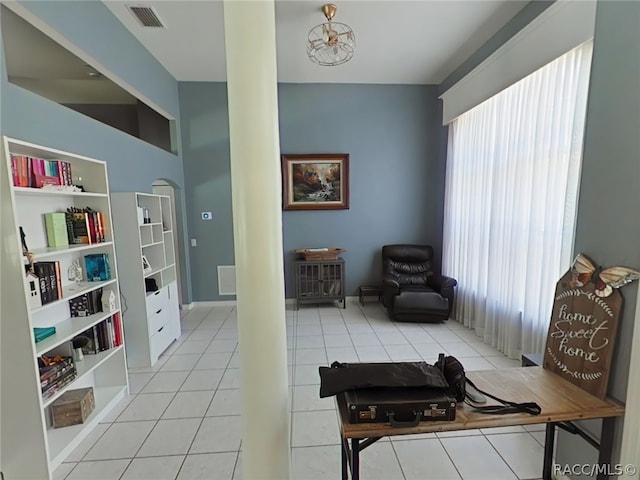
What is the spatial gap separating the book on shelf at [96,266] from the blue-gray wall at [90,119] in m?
0.85

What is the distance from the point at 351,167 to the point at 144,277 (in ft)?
11.2

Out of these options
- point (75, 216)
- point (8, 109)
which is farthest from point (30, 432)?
point (8, 109)

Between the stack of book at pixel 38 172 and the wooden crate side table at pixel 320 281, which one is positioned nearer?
the stack of book at pixel 38 172

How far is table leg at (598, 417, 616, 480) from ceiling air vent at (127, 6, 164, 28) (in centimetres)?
450

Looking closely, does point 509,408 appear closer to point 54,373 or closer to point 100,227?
point 54,373

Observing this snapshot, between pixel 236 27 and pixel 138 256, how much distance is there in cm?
247

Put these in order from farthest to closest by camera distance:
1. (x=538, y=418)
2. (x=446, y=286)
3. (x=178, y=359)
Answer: (x=446, y=286) < (x=178, y=359) < (x=538, y=418)

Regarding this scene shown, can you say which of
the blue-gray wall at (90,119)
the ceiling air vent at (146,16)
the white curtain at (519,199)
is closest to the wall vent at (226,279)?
the blue-gray wall at (90,119)

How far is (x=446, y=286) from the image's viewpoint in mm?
4012

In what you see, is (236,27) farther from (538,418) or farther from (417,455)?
(417,455)

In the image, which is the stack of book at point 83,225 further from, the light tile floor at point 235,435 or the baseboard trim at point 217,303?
the baseboard trim at point 217,303

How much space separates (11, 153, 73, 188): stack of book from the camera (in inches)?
67.7

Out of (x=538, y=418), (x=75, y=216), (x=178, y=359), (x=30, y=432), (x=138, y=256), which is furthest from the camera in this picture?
(x=178, y=359)
